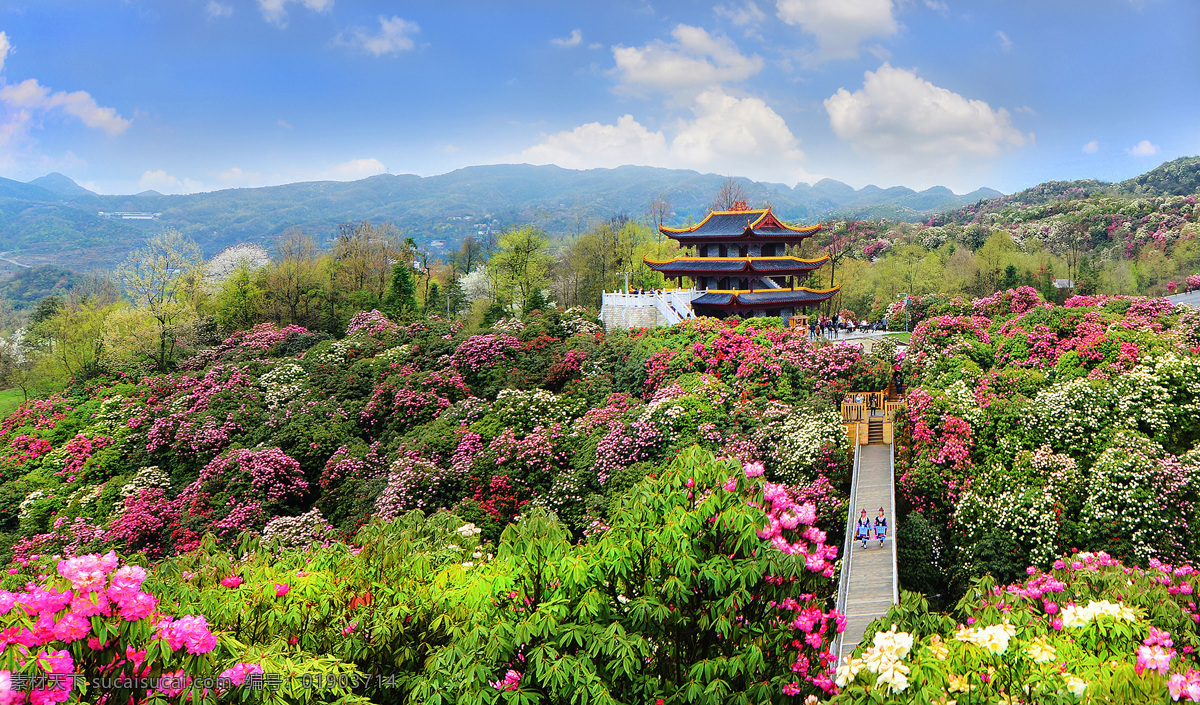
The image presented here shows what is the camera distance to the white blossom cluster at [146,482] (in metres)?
19.5

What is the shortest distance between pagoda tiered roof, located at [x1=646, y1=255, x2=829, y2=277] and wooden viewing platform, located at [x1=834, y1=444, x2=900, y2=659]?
41.4 feet

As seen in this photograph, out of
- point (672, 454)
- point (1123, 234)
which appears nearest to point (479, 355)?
point (672, 454)

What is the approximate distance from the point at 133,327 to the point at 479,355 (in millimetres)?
18326

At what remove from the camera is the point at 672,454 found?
1722cm

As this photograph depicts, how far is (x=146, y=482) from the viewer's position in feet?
66.4

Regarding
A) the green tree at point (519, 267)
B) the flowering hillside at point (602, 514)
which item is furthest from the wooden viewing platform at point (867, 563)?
the green tree at point (519, 267)

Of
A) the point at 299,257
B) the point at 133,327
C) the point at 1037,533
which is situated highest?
the point at 299,257

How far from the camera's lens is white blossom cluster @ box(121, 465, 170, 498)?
19.5 m

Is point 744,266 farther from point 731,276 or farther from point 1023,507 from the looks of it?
point 1023,507

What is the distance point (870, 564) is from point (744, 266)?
56.6ft

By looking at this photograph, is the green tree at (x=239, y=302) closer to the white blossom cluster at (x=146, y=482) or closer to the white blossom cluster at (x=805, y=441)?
the white blossom cluster at (x=146, y=482)

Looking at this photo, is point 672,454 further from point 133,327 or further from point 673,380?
point 133,327

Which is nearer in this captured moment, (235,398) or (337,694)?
(337,694)

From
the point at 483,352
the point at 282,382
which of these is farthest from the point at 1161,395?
the point at 282,382
